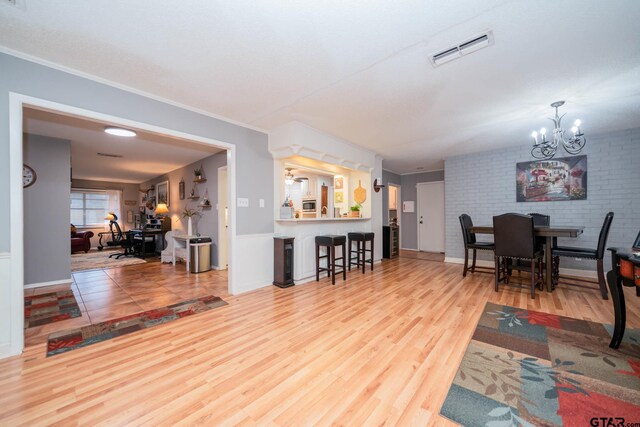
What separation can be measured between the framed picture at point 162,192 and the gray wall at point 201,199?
0.22 metres

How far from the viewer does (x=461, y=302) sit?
3.11m

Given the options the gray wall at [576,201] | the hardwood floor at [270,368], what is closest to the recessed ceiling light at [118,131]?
the hardwood floor at [270,368]

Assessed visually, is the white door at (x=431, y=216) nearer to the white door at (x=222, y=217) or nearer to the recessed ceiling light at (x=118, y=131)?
the white door at (x=222, y=217)

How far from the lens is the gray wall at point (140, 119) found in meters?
1.99

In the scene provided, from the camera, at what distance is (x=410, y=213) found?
779 centimetres

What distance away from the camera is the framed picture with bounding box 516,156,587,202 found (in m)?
4.45

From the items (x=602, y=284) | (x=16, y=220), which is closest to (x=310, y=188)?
(x=16, y=220)

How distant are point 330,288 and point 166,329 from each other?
2120mm

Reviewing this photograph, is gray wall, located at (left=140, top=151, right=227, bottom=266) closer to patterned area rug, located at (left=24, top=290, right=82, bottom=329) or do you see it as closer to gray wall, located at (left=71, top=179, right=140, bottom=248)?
patterned area rug, located at (left=24, top=290, right=82, bottom=329)

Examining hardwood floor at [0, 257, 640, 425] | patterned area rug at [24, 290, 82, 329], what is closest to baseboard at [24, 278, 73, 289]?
patterned area rug at [24, 290, 82, 329]

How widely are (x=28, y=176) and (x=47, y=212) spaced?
2.02 feet

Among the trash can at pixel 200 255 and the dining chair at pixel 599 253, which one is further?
the trash can at pixel 200 255

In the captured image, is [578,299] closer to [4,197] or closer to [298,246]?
[298,246]

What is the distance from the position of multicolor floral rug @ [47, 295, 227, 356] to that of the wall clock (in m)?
3.16
